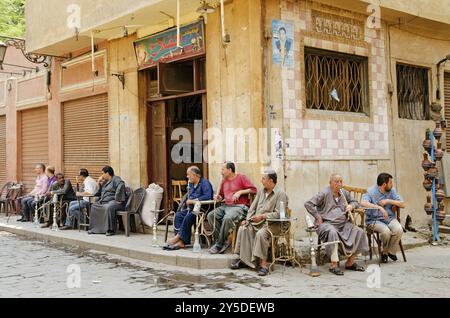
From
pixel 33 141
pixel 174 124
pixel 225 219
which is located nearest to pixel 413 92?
pixel 174 124

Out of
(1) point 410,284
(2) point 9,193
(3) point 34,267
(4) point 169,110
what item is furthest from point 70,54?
(1) point 410,284

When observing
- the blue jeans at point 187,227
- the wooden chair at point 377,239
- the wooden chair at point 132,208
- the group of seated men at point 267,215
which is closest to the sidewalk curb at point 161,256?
the group of seated men at point 267,215

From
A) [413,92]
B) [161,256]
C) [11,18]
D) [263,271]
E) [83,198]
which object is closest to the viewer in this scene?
[263,271]

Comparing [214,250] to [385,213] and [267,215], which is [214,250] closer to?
[267,215]

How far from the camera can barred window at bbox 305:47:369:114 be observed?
354 inches

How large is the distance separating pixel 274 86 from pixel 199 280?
3.47 meters

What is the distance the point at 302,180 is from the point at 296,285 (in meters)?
2.57

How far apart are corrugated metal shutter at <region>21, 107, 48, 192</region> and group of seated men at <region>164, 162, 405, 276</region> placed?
26.7ft

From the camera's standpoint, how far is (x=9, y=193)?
15570 mm

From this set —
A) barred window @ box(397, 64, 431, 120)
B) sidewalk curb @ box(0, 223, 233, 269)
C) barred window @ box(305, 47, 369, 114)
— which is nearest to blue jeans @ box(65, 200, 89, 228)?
sidewalk curb @ box(0, 223, 233, 269)

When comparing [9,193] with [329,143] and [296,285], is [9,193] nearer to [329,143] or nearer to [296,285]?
[329,143]

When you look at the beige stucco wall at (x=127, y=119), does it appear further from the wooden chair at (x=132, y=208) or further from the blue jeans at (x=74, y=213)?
the blue jeans at (x=74, y=213)

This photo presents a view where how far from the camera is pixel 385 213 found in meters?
7.39

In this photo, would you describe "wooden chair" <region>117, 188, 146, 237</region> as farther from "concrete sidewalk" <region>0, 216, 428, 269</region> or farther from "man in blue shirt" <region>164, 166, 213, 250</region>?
"man in blue shirt" <region>164, 166, 213, 250</region>
